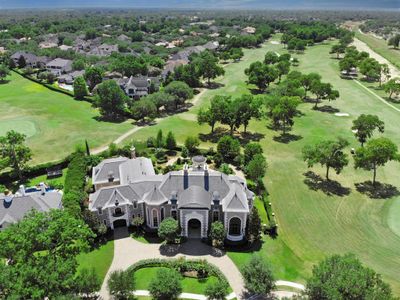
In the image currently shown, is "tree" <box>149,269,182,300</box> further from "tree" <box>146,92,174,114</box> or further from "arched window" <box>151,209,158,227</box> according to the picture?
"tree" <box>146,92,174,114</box>

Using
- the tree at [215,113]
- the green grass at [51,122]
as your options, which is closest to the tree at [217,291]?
the tree at [215,113]

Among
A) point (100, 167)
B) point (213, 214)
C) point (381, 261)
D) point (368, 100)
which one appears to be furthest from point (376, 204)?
point (368, 100)

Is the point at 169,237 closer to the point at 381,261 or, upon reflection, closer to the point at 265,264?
the point at 265,264

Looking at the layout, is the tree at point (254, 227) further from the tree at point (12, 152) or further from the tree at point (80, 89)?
the tree at point (80, 89)

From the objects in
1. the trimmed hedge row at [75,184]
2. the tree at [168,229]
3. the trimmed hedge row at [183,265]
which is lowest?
the trimmed hedge row at [183,265]

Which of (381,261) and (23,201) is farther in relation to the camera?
(23,201)

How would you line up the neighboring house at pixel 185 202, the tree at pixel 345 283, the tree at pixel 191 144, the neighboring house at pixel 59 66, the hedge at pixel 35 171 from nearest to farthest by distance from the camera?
1. the tree at pixel 345 283
2. the neighboring house at pixel 185 202
3. the hedge at pixel 35 171
4. the tree at pixel 191 144
5. the neighboring house at pixel 59 66
